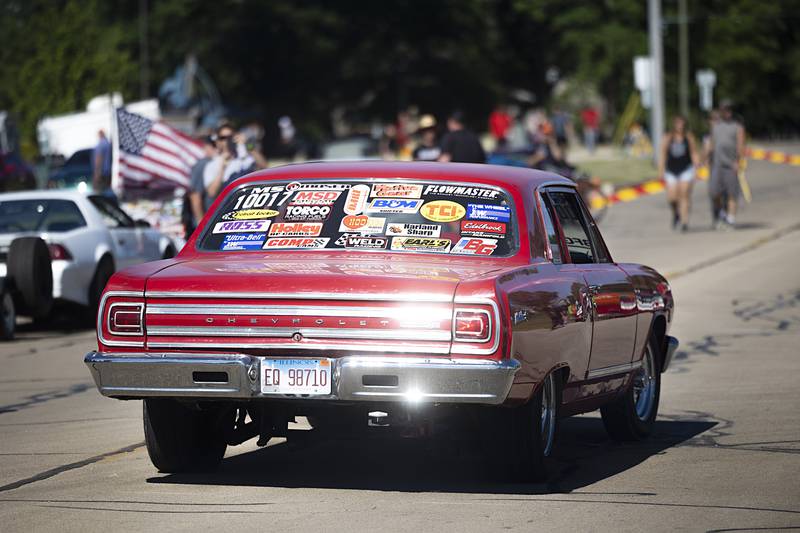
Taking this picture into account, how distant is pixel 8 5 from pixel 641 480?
192 feet

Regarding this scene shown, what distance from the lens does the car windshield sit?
55.4 feet

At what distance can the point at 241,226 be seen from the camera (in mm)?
8320

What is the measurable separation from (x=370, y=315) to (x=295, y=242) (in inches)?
43.4

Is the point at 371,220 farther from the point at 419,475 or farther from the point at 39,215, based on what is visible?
the point at 39,215

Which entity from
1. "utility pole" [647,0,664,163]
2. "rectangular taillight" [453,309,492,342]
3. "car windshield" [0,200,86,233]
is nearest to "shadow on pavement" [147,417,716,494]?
"rectangular taillight" [453,309,492,342]

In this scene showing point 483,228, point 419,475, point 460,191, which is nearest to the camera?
point 483,228

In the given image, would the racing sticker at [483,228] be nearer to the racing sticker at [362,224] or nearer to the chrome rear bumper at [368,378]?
the racing sticker at [362,224]

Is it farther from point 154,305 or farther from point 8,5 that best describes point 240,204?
point 8,5

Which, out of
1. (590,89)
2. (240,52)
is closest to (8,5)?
(240,52)

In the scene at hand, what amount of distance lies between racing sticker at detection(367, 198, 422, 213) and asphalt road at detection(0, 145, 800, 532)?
45.4 inches

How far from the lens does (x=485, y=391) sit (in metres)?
7.01

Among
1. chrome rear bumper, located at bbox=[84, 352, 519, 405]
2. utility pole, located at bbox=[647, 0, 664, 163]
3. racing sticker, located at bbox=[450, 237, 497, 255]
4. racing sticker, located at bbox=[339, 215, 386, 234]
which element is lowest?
utility pole, located at bbox=[647, 0, 664, 163]

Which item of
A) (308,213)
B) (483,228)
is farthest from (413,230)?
(308,213)

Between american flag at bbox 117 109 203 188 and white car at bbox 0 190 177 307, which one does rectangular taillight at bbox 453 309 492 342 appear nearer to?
white car at bbox 0 190 177 307
